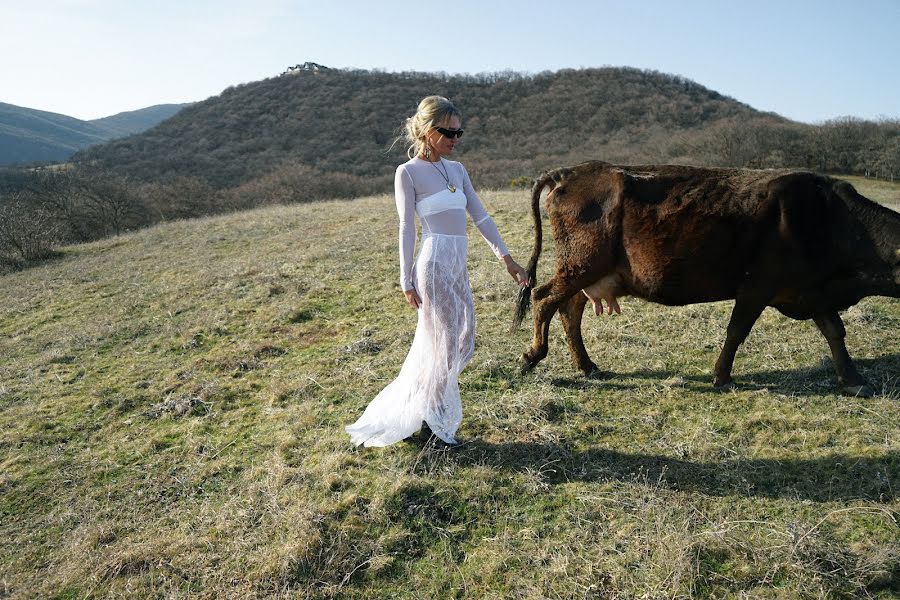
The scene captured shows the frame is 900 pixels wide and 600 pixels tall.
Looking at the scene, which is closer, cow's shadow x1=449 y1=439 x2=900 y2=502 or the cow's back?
cow's shadow x1=449 y1=439 x2=900 y2=502

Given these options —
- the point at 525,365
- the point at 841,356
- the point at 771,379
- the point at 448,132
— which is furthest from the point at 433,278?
the point at 841,356

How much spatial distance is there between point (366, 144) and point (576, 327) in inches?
1921

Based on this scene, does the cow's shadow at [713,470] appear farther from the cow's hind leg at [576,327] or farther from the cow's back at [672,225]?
the cow's back at [672,225]

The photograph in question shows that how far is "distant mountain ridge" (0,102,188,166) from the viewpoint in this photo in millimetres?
71625

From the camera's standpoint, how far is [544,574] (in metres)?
2.82

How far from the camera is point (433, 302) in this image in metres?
3.69

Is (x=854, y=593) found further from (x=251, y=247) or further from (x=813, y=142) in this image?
(x=813, y=142)

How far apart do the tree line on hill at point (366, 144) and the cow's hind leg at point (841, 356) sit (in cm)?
1937

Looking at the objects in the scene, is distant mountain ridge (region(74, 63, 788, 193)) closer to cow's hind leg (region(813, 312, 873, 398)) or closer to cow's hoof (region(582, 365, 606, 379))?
cow's hoof (region(582, 365, 606, 379))

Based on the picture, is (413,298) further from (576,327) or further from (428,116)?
(576,327)

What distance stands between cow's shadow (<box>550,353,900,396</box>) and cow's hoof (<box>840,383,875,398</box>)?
78 millimetres

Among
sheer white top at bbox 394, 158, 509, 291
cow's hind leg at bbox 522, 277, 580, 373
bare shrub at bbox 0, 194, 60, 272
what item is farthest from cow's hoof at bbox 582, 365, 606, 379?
bare shrub at bbox 0, 194, 60, 272

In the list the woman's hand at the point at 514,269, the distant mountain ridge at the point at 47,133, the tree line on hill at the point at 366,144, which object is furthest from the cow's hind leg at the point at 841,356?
the distant mountain ridge at the point at 47,133

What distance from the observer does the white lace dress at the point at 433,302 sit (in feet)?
11.8
